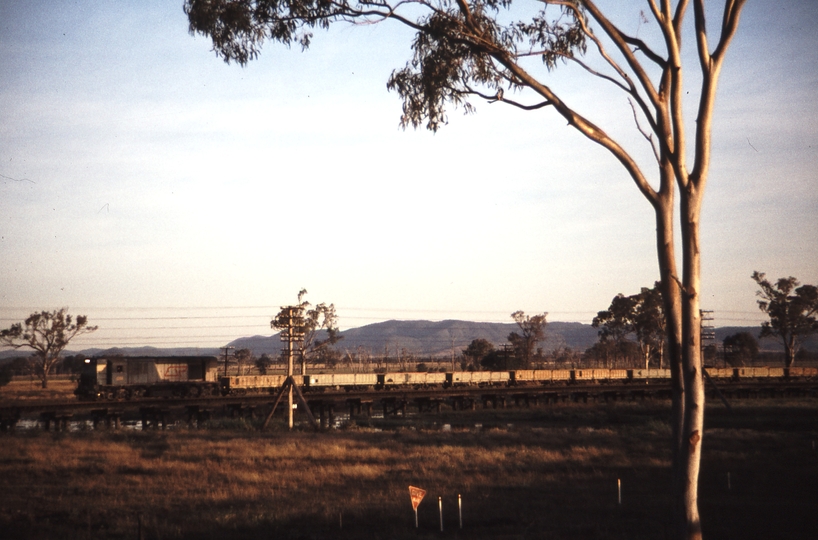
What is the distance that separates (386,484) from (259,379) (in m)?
42.3

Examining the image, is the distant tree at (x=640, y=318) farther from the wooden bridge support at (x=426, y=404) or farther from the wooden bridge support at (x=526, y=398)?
the wooden bridge support at (x=426, y=404)

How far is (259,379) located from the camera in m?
58.2

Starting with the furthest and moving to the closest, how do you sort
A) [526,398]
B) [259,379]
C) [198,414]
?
[259,379]
[526,398]
[198,414]

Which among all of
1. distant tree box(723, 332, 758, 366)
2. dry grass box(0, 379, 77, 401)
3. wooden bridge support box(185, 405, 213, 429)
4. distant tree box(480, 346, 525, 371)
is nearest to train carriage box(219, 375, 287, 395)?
wooden bridge support box(185, 405, 213, 429)

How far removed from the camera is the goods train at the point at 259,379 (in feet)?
172

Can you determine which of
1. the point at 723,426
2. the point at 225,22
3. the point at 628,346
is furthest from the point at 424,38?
the point at 628,346

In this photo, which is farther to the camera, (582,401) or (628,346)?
(628,346)

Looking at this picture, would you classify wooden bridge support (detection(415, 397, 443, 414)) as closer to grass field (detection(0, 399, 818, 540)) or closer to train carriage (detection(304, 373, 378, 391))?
train carriage (detection(304, 373, 378, 391))

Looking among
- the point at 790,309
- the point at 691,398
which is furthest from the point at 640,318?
the point at 691,398

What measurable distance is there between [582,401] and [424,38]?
4775 cm

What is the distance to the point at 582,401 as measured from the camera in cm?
5588

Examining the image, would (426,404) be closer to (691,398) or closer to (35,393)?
(691,398)

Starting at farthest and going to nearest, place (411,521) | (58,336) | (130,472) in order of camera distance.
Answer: (58,336), (130,472), (411,521)

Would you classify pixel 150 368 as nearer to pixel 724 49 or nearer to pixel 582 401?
pixel 582 401
